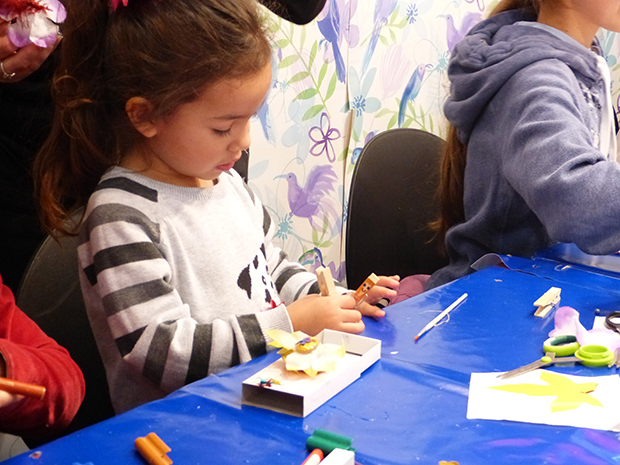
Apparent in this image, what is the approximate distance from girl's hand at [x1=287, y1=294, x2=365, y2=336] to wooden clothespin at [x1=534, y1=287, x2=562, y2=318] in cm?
24

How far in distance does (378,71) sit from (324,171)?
0.41m

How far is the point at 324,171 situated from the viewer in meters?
2.21

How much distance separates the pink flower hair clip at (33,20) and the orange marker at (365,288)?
53 cm

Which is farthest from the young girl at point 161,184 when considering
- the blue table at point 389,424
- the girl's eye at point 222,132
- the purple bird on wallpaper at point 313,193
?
the purple bird on wallpaper at point 313,193

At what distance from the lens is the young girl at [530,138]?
0.98 meters

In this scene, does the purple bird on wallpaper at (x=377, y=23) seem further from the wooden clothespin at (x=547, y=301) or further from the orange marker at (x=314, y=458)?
the orange marker at (x=314, y=458)

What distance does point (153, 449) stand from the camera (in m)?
0.52

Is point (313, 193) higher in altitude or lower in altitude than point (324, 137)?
lower

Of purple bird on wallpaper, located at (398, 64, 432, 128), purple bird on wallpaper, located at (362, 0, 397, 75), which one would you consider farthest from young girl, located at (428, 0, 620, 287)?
purple bird on wallpaper, located at (398, 64, 432, 128)

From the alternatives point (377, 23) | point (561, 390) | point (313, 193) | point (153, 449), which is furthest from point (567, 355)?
point (377, 23)

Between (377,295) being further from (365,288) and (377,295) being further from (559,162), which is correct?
(559,162)

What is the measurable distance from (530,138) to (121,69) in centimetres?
64

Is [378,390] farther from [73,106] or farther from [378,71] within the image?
[378,71]

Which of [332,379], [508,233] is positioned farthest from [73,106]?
[508,233]
